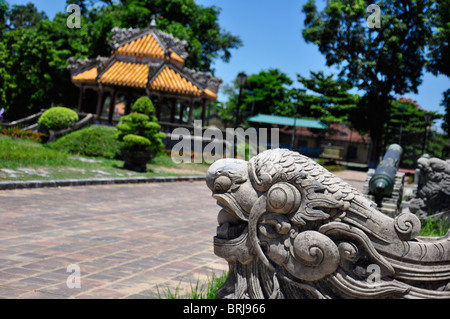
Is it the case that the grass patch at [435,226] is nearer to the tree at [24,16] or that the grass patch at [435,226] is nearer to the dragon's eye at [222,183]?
the dragon's eye at [222,183]

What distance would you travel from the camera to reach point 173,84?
22328mm

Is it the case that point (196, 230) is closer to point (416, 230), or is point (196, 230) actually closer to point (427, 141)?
point (416, 230)

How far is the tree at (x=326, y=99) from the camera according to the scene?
121 feet

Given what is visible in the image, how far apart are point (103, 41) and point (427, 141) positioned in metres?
22.1

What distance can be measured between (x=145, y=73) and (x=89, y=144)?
25.4 feet

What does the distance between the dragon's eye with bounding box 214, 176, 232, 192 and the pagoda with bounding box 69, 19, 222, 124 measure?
65.0 ft

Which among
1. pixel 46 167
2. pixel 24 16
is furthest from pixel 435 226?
pixel 24 16

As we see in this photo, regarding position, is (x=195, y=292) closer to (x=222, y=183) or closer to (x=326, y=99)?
(x=222, y=183)

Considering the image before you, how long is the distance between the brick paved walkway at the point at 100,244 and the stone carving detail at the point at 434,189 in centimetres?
353

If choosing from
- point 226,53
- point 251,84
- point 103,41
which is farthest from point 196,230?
point 251,84

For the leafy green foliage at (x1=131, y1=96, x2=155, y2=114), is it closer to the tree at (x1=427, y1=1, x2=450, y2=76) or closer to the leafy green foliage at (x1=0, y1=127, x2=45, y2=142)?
the leafy green foliage at (x1=0, y1=127, x2=45, y2=142)

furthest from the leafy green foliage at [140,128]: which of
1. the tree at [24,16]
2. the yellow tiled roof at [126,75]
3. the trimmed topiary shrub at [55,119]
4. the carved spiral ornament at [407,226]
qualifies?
the tree at [24,16]

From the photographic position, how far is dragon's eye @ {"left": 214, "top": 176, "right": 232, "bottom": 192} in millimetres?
2738

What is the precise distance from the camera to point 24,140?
1814 cm
